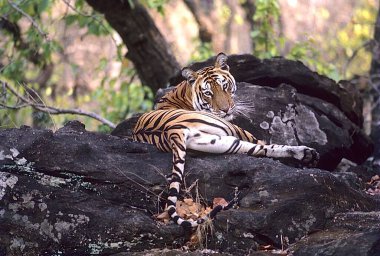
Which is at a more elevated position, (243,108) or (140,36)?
(140,36)

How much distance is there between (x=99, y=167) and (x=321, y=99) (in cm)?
361

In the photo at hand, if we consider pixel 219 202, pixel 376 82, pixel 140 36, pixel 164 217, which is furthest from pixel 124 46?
pixel 164 217

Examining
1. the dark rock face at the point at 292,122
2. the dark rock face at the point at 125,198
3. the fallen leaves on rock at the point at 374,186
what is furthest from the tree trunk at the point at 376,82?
the dark rock face at the point at 125,198

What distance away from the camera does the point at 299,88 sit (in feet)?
26.1

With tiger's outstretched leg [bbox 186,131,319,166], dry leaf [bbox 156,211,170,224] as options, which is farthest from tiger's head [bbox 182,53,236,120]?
dry leaf [bbox 156,211,170,224]

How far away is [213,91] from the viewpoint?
6.38m

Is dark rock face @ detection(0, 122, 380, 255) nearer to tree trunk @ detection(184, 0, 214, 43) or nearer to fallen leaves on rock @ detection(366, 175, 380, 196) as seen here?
fallen leaves on rock @ detection(366, 175, 380, 196)

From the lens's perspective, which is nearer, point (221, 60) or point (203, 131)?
point (203, 131)

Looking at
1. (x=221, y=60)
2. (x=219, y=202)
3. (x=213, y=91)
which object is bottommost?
(x=219, y=202)

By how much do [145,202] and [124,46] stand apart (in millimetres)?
7476

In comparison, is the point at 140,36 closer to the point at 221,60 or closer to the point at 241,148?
the point at 221,60

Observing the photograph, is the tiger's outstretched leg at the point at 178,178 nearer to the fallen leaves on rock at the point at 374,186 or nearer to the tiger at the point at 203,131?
the tiger at the point at 203,131

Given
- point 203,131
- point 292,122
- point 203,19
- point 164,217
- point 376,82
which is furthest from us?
point 203,19

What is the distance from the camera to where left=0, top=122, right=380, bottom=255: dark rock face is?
4.72 meters
